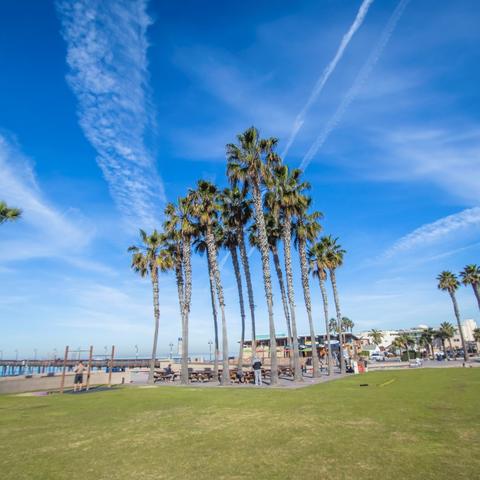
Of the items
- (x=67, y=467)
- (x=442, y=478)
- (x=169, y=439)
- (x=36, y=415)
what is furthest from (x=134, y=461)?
(x=36, y=415)

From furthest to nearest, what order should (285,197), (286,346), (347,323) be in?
1. (347,323)
2. (286,346)
3. (285,197)

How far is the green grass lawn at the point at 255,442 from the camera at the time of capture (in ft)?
20.7

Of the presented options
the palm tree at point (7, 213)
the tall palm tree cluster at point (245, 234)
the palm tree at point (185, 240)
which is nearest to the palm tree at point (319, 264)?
the tall palm tree cluster at point (245, 234)

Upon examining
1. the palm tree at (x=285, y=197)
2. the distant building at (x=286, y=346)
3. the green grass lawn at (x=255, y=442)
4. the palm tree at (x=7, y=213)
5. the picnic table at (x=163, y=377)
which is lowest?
the green grass lawn at (x=255, y=442)

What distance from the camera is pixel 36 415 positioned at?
1359 centimetres

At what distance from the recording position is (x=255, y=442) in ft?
27.2

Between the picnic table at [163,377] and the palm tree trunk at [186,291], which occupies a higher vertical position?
the palm tree trunk at [186,291]

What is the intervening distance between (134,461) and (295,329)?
22.7 metres

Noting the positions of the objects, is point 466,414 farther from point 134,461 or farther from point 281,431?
point 134,461

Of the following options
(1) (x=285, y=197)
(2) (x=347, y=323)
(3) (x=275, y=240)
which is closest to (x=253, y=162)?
(1) (x=285, y=197)

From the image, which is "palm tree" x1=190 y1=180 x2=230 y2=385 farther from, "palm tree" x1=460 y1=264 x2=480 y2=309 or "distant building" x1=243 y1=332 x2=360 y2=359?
"palm tree" x1=460 y1=264 x2=480 y2=309

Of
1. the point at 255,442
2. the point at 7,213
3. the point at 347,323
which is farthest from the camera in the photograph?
the point at 347,323

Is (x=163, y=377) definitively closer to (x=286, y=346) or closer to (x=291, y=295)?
(x=291, y=295)

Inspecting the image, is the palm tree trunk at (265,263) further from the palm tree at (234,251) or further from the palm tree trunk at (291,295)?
the palm tree at (234,251)
